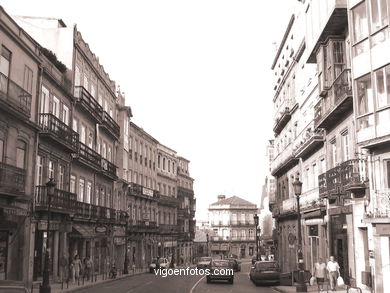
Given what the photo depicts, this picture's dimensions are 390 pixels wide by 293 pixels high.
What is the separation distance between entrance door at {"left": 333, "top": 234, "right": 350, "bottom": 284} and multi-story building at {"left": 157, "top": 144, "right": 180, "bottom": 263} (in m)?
41.7

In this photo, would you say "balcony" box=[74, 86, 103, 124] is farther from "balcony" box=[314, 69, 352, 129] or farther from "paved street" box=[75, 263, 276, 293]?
"balcony" box=[314, 69, 352, 129]

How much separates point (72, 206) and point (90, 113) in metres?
8.44

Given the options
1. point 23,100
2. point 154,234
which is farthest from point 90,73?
point 154,234

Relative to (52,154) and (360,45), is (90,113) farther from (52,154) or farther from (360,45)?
(360,45)

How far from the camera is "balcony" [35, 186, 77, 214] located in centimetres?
2656

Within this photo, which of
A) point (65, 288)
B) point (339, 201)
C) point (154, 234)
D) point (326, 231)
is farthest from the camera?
point (154, 234)

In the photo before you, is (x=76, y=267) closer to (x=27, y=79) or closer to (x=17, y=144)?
(x=17, y=144)

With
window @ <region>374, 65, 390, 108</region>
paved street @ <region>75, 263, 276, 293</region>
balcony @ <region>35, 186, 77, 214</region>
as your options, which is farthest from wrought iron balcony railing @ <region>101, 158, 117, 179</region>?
window @ <region>374, 65, 390, 108</region>

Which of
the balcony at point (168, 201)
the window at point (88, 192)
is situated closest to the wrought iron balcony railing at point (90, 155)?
the window at point (88, 192)

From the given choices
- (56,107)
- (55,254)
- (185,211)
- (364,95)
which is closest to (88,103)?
(56,107)

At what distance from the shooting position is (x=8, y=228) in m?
23.3

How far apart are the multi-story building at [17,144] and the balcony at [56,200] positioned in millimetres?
684

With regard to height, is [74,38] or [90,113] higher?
[74,38]

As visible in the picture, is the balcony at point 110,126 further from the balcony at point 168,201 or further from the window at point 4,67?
the balcony at point 168,201
